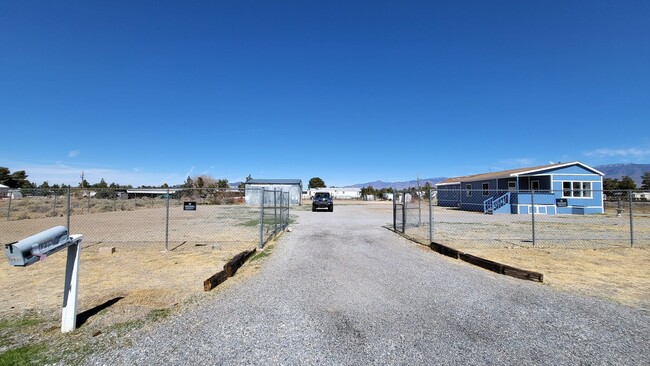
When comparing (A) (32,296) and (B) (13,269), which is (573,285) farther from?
(B) (13,269)

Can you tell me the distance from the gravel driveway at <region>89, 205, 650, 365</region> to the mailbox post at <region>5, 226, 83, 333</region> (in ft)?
3.20

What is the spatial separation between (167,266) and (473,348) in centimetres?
679

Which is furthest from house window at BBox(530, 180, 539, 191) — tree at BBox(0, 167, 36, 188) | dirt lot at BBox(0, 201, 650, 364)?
tree at BBox(0, 167, 36, 188)

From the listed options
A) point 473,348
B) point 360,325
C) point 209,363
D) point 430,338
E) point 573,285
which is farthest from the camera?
point 573,285

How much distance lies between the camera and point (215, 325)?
4258 mm

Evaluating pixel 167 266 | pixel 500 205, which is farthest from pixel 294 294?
pixel 500 205

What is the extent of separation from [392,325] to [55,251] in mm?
4041

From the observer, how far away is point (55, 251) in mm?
3865

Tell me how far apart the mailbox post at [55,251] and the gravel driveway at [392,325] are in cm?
97

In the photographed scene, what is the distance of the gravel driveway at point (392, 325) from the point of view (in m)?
3.43

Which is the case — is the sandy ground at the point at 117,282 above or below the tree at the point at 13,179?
below

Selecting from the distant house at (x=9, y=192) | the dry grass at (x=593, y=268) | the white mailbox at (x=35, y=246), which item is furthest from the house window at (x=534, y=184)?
the distant house at (x=9, y=192)

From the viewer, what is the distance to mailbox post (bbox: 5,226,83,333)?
11.0 ft

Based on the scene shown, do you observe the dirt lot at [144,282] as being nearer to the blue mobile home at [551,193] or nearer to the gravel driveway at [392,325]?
the gravel driveway at [392,325]
